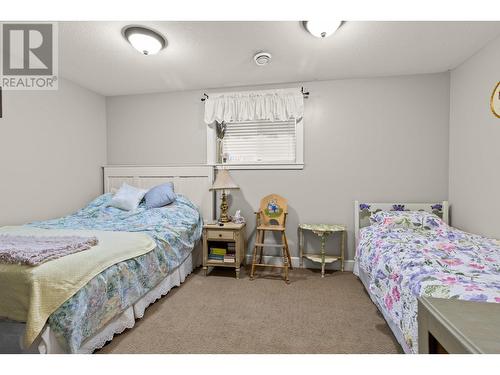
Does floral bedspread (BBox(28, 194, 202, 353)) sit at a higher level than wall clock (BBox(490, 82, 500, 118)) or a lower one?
lower

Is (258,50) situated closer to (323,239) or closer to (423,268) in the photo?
(323,239)

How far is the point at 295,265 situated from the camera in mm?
3295

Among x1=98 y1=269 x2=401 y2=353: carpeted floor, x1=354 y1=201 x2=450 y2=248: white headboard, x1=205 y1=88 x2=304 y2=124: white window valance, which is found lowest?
x1=98 y1=269 x2=401 y2=353: carpeted floor

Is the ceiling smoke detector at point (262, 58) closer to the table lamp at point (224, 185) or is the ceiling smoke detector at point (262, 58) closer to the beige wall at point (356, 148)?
the beige wall at point (356, 148)

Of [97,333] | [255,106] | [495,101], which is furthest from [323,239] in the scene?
[97,333]

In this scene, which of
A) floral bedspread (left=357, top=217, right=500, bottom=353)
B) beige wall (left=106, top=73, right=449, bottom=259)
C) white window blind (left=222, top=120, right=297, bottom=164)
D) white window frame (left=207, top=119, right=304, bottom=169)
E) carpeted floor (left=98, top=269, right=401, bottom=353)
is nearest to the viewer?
floral bedspread (left=357, top=217, right=500, bottom=353)

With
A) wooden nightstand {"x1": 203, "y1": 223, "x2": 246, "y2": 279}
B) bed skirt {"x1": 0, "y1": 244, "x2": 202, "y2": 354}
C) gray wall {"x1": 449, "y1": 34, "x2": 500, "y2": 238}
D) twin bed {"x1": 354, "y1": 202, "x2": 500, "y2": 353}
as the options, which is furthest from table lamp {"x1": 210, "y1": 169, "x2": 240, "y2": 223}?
gray wall {"x1": 449, "y1": 34, "x2": 500, "y2": 238}

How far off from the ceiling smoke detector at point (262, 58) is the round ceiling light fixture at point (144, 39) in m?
0.90

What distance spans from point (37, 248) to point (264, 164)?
8.12 ft

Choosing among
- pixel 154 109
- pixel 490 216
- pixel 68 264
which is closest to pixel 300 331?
pixel 68 264

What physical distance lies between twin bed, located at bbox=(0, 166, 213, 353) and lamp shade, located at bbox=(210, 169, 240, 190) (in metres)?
0.29

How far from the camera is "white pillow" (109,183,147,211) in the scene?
124 inches

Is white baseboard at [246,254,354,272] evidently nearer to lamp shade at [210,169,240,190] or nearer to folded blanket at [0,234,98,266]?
lamp shade at [210,169,240,190]

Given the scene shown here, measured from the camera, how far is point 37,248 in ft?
5.24
